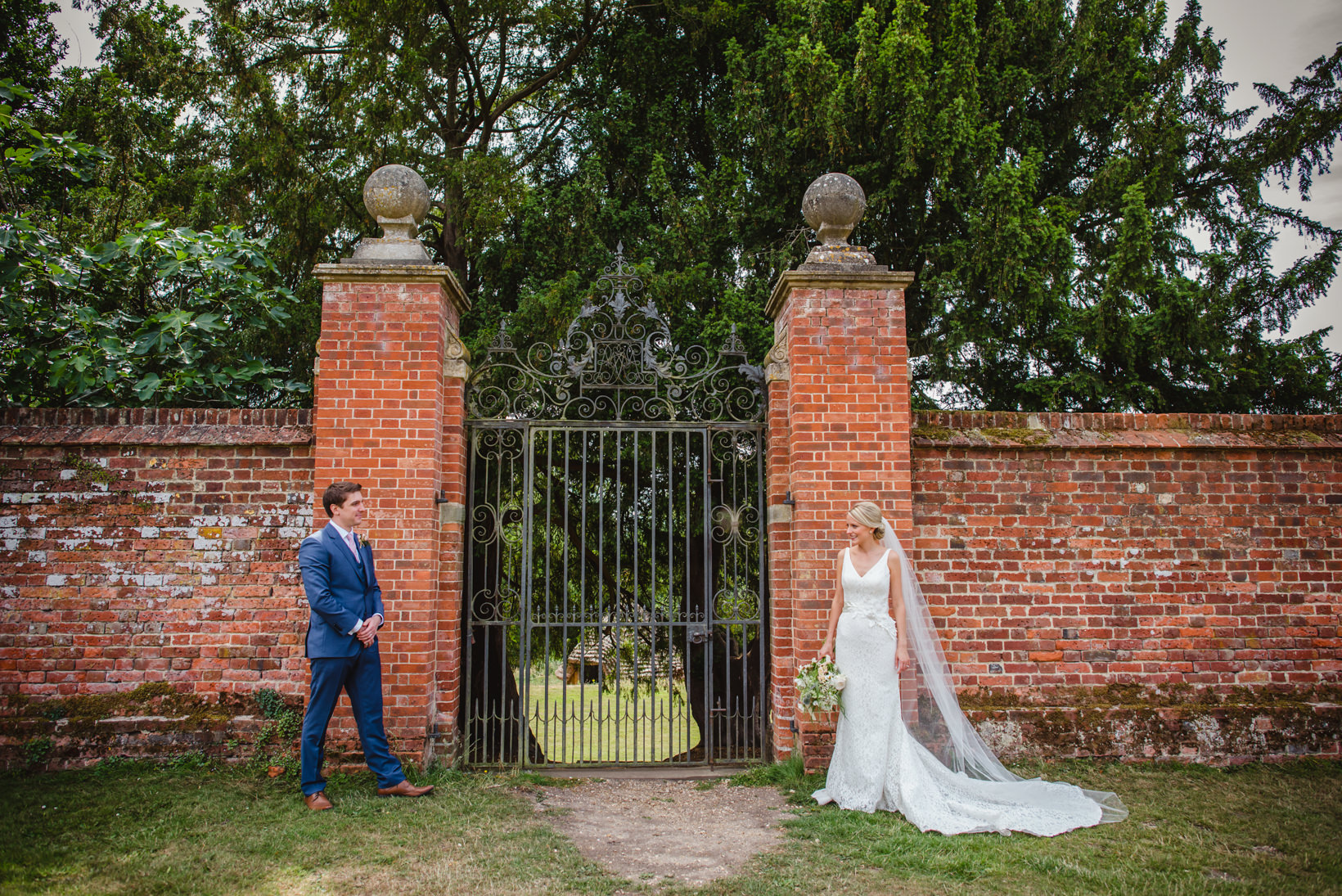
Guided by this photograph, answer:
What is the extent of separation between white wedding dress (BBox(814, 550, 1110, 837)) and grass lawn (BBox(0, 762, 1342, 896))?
0.49 ft

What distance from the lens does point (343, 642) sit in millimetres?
4273

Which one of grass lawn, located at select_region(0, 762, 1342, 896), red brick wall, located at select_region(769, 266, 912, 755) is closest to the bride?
grass lawn, located at select_region(0, 762, 1342, 896)

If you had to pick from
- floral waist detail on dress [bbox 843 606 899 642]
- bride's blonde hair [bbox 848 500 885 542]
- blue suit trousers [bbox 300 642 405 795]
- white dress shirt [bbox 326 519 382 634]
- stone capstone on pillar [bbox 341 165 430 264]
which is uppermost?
stone capstone on pillar [bbox 341 165 430 264]

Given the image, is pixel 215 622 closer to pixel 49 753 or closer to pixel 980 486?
pixel 49 753

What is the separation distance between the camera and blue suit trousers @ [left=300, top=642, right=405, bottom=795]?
425 centimetres

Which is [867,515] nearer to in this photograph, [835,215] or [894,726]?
[894,726]

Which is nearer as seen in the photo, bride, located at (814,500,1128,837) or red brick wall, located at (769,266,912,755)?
bride, located at (814,500,1128,837)

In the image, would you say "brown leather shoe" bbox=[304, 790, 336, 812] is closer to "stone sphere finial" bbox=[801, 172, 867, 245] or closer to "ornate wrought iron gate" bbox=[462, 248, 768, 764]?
"ornate wrought iron gate" bbox=[462, 248, 768, 764]

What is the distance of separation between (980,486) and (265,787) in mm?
4879

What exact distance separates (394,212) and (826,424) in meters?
3.24

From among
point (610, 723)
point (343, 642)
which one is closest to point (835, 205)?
point (343, 642)

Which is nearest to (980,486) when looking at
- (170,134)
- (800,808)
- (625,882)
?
(800,808)

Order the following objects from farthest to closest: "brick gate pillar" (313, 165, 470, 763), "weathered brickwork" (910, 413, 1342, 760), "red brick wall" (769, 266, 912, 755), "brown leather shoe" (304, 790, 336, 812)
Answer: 1. "weathered brickwork" (910, 413, 1342, 760)
2. "red brick wall" (769, 266, 912, 755)
3. "brick gate pillar" (313, 165, 470, 763)
4. "brown leather shoe" (304, 790, 336, 812)

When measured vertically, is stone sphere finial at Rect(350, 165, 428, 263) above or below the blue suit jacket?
above
